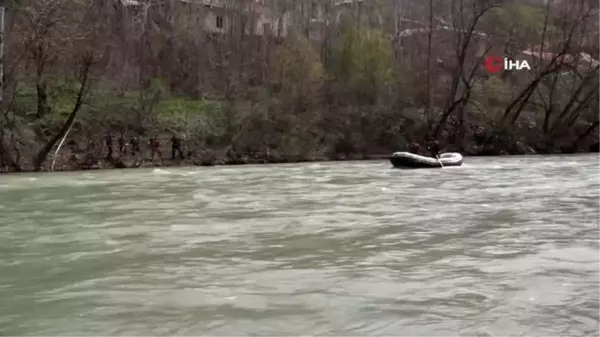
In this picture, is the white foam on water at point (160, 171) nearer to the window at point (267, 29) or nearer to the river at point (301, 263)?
the river at point (301, 263)

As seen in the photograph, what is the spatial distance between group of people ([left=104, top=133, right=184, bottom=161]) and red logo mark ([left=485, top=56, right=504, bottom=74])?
19.7m

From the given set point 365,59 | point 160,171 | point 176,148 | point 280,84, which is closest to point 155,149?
point 176,148

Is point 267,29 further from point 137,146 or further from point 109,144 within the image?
Result: point 109,144

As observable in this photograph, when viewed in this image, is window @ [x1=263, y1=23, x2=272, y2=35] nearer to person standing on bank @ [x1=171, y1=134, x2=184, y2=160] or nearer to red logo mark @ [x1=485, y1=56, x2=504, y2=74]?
red logo mark @ [x1=485, y1=56, x2=504, y2=74]

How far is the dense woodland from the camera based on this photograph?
29.2 metres

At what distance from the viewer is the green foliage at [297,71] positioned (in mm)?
37406

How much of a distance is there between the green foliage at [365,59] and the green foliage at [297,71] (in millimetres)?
2140

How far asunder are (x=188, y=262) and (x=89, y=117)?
75.3ft

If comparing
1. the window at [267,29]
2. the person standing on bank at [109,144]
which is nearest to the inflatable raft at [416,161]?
the person standing on bank at [109,144]

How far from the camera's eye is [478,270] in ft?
29.1

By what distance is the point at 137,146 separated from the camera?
30.3m

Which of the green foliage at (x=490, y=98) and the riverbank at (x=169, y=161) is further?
the green foliage at (x=490, y=98)

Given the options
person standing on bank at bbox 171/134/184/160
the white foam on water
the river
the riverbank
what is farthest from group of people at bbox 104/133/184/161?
the river

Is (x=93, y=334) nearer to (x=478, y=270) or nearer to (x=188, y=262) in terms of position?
(x=188, y=262)
